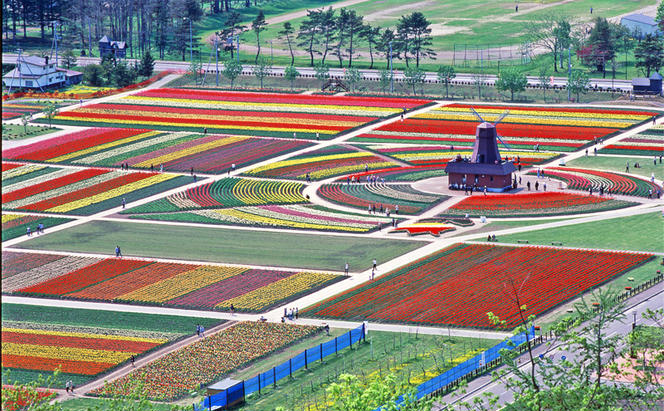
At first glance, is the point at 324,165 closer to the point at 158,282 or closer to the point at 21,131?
the point at 21,131

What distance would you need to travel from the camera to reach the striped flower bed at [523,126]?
532 ft

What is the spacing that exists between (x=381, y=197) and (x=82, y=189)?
34.3 meters

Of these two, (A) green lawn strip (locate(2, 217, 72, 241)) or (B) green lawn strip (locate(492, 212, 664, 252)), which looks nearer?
(B) green lawn strip (locate(492, 212, 664, 252))

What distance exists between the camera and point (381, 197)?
422 feet

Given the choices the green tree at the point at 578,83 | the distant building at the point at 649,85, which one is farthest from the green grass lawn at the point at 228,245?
the distant building at the point at 649,85

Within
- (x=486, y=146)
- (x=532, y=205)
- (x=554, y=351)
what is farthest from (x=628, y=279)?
(x=486, y=146)

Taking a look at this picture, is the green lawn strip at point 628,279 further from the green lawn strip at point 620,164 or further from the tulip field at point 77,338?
the green lawn strip at point 620,164

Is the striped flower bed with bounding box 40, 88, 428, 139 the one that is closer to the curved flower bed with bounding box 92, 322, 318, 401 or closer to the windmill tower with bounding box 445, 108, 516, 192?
the windmill tower with bounding box 445, 108, 516, 192

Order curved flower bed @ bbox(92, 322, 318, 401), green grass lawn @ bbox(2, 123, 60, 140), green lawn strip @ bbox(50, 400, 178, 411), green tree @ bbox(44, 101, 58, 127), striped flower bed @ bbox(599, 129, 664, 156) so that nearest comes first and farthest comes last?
1. green lawn strip @ bbox(50, 400, 178, 411)
2. curved flower bed @ bbox(92, 322, 318, 401)
3. striped flower bed @ bbox(599, 129, 664, 156)
4. green grass lawn @ bbox(2, 123, 60, 140)
5. green tree @ bbox(44, 101, 58, 127)

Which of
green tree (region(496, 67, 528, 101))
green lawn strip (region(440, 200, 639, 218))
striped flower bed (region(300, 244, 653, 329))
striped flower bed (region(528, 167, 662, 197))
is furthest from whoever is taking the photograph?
green tree (region(496, 67, 528, 101))

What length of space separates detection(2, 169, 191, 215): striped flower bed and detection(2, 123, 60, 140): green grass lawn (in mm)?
26023

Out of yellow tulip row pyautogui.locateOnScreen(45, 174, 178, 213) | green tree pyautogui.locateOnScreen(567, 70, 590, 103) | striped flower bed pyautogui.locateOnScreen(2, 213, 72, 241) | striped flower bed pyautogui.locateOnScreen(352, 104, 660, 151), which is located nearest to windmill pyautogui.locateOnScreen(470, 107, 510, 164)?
striped flower bed pyautogui.locateOnScreen(352, 104, 660, 151)

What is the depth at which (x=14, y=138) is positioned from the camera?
550ft

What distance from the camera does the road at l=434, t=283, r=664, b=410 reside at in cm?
6731
